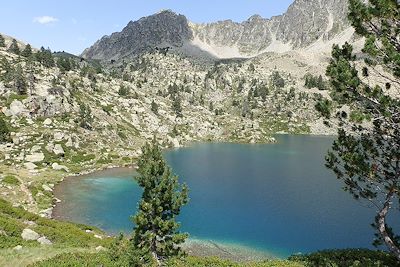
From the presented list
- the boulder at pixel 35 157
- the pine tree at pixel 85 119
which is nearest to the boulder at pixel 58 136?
the boulder at pixel 35 157

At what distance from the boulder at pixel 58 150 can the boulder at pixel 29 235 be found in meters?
69.0

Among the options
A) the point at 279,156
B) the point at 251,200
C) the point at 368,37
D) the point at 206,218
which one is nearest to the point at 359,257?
the point at 368,37

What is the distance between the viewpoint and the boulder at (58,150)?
105 metres

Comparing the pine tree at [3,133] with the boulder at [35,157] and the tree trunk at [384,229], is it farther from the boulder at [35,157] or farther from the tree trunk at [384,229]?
the tree trunk at [384,229]

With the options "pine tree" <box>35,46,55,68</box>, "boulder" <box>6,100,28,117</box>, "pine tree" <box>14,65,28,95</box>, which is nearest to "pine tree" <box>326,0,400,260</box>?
"boulder" <box>6,100,28,117</box>

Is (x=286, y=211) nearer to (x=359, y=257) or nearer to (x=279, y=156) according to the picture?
(x=359, y=257)

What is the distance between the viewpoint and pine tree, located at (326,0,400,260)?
23.3 meters

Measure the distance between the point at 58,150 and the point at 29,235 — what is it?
71.1m

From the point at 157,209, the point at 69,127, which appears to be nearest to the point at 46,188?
the point at 69,127

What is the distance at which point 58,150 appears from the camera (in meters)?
106

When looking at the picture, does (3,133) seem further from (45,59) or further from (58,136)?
(45,59)

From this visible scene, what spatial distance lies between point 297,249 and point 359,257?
26286 mm

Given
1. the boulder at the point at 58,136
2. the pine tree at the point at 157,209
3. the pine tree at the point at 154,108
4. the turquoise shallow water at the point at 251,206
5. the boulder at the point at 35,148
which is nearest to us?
the pine tree at the point at 157,209

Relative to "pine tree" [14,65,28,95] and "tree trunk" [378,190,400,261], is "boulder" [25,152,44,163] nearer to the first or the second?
"pine tree" [14,65,28,95]
